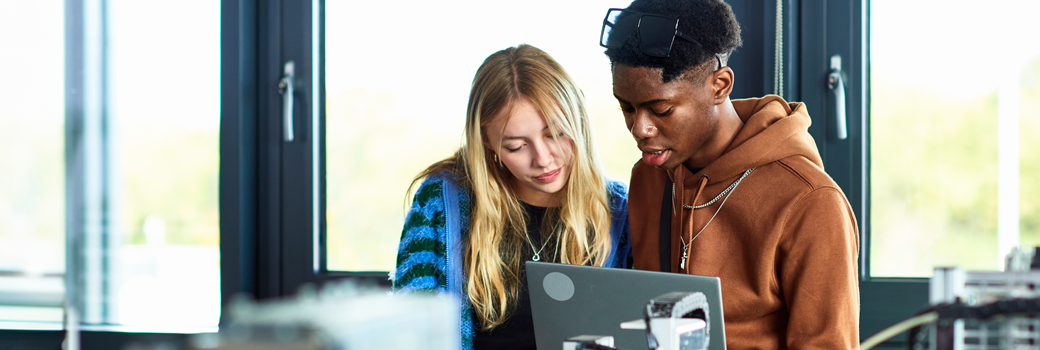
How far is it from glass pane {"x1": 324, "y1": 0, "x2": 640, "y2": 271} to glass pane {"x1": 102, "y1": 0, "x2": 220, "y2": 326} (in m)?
0.33

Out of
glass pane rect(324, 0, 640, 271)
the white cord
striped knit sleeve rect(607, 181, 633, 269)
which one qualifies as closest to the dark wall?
the white cord

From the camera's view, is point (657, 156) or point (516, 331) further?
point (516, 331)

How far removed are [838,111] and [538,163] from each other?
2.48ft

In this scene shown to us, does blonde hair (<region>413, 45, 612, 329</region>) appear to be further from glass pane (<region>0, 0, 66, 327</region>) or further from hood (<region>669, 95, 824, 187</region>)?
glass pane (<region>0, 0, 66, 327</region>)

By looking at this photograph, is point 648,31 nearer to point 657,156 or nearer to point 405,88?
point 657,156

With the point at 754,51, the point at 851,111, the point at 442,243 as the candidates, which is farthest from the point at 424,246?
the point at 851,111

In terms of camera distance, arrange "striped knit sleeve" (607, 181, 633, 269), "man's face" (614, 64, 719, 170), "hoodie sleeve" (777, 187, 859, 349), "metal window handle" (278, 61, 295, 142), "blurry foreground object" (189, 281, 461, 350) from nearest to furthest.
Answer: "blurry foreground object" (189, 281, 461, 350)
"hoodie sleeve" (777, 187, 859, 349)
"man's face" (614, 64, 719, 170)
"striped knit sleeve" (607, 181, 633, 269)
"metal window handle" (278, 61, 295, 142)

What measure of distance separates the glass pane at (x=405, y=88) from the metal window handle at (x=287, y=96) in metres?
0.09

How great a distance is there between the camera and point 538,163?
49.6 inches

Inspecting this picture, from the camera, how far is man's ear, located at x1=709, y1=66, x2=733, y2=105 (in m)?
1.03

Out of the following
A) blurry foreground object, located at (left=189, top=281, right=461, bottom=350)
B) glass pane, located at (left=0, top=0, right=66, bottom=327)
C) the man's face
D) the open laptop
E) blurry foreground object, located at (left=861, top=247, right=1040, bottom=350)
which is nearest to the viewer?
blurry foreground object, located at (left=189, top=281, right=461, bottom=350)

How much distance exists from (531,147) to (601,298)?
546 mm

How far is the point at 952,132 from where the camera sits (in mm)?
1537

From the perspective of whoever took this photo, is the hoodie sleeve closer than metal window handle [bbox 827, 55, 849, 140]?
Yes
